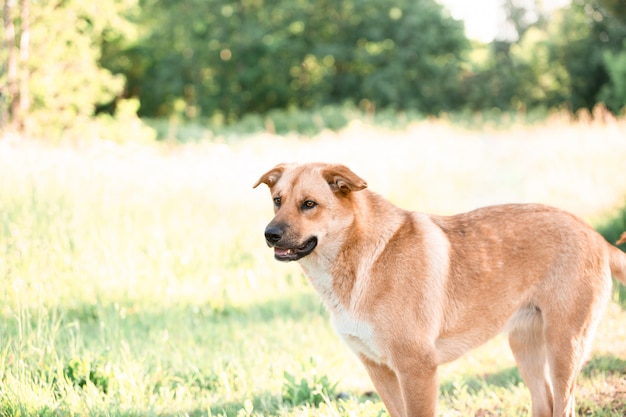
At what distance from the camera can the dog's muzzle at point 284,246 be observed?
3590 mm

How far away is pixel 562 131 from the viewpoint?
14.0m

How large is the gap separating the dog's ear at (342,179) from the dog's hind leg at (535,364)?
1.35 m

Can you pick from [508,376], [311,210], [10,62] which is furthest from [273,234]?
[10,62]

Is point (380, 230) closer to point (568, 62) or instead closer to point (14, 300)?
point (14, 300)

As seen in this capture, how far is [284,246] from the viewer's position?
362cm

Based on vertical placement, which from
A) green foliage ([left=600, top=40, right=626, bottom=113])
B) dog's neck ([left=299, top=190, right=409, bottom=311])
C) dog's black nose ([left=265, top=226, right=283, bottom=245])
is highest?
dog's black nose ([left=265, top=226, right=283, bottom=245])

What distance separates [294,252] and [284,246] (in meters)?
0.08

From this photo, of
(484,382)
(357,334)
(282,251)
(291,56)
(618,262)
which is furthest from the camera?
(291,56)

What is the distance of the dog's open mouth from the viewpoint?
364 cm

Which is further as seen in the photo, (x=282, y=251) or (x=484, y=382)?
(x=484, y=382)

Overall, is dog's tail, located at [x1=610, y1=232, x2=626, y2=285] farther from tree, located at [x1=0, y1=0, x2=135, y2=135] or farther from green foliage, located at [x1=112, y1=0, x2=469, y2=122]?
green foliage, located at [x1=112, y1=0, x2=469, y2=122]

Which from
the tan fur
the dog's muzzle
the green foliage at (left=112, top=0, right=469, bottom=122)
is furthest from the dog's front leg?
the green foliage at (left=112, top=0, right=469, bottom=122)

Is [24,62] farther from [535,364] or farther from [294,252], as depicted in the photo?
[535,364]

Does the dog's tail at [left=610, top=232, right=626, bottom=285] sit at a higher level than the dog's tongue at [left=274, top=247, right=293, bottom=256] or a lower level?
lower
